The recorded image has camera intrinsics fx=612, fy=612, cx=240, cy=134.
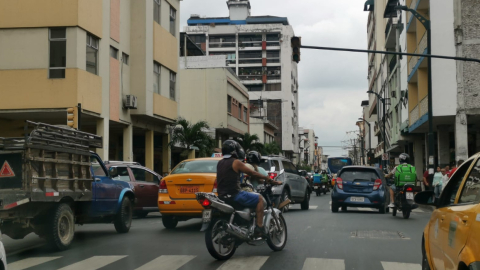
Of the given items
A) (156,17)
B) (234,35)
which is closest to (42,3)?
(156,17)

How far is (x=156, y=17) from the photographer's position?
31.9 metres

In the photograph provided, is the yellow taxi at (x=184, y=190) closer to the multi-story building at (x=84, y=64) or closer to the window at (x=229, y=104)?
the multi-story building at (x=84, y=64)

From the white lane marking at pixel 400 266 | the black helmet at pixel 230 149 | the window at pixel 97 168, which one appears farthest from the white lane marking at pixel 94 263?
the window at pixel 97 168

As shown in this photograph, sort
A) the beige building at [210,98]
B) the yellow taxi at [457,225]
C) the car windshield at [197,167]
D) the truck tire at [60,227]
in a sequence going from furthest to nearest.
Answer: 1. the beige building at [210,98]
2. the car windshield at [197,167]
3. the truck tire at [60,227]
4. the yellow taxi at [457,225]

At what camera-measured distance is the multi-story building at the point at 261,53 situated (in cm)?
10374

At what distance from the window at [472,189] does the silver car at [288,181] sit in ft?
43.9

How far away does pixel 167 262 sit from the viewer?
877 cm

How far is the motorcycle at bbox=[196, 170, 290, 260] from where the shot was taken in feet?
28.5

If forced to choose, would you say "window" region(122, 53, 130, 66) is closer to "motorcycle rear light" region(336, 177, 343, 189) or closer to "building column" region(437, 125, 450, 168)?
"motorcycle rear light" region(336, 177, 343, 189)

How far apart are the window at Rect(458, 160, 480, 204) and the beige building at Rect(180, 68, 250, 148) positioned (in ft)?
137

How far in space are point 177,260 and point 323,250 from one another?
2.46m

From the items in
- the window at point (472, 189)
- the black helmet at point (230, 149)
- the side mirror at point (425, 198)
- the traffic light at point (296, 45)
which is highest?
the traffic light at point (296, 45)

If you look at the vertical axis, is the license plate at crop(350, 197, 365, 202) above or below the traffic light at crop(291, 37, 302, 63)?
below

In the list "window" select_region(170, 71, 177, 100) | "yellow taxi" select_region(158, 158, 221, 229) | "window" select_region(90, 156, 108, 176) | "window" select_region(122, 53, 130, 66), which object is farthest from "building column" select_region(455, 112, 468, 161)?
"window" select_region(90, 156, 108, 176)
